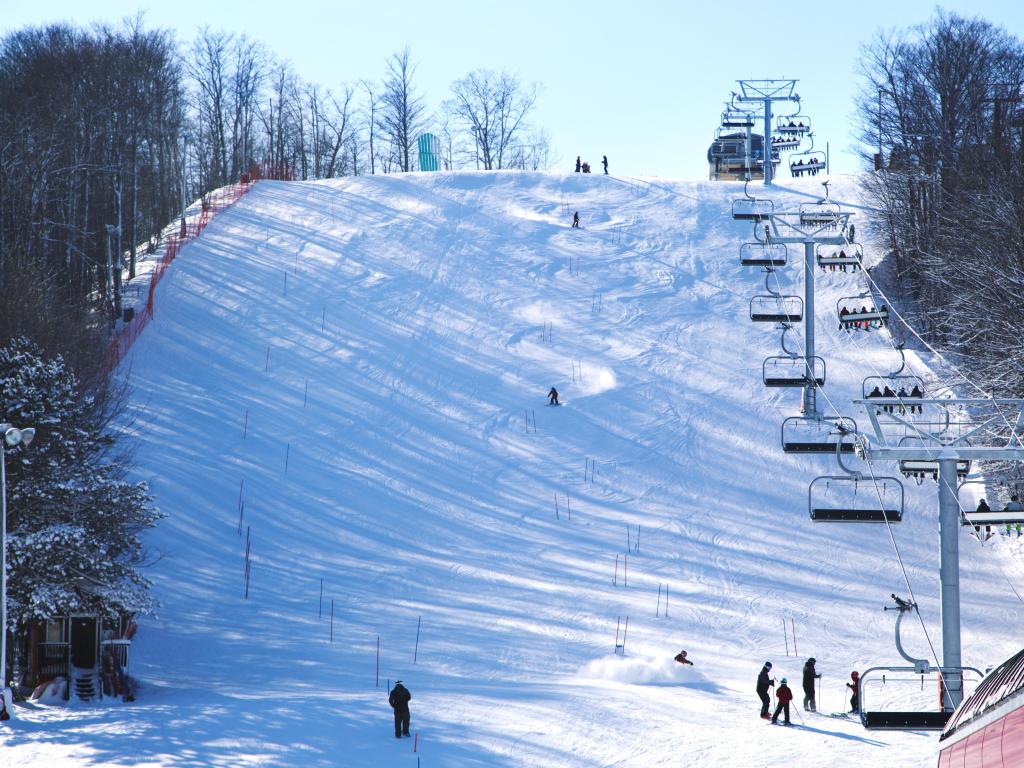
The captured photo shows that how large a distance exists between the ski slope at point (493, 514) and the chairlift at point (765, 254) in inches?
93.9

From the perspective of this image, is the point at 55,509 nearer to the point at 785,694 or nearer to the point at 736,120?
the point at 785,694

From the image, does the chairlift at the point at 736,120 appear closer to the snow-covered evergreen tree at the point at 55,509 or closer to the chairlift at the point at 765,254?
the chairlift at the point at 765,254

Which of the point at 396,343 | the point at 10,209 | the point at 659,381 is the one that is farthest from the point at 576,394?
the point at 10,209

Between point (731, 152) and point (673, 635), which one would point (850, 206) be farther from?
point (673, 635)

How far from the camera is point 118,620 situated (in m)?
22.1

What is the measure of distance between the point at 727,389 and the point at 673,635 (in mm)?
12776

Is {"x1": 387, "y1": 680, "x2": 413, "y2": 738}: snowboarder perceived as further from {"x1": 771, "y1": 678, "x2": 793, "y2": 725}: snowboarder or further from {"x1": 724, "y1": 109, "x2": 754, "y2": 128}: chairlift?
{"x1": 724, "y1": 109, "x2": 754, "y2": 128}: chairlift

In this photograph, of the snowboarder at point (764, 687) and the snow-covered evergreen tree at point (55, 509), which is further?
the snow-covered evergreen tree at point (55, 509)

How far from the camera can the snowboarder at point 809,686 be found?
61.7 ft

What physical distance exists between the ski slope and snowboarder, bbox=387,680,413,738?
254mm

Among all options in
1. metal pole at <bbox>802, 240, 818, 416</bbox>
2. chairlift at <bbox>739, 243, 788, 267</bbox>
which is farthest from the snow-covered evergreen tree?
Answer: chairlift at <bbox>739, 243, 788, 267</bbox>

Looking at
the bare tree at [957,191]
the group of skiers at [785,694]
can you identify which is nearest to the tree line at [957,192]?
the bare tree at [957,191]

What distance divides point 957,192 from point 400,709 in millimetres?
31933

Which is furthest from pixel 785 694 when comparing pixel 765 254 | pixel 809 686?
pixel 765 254
